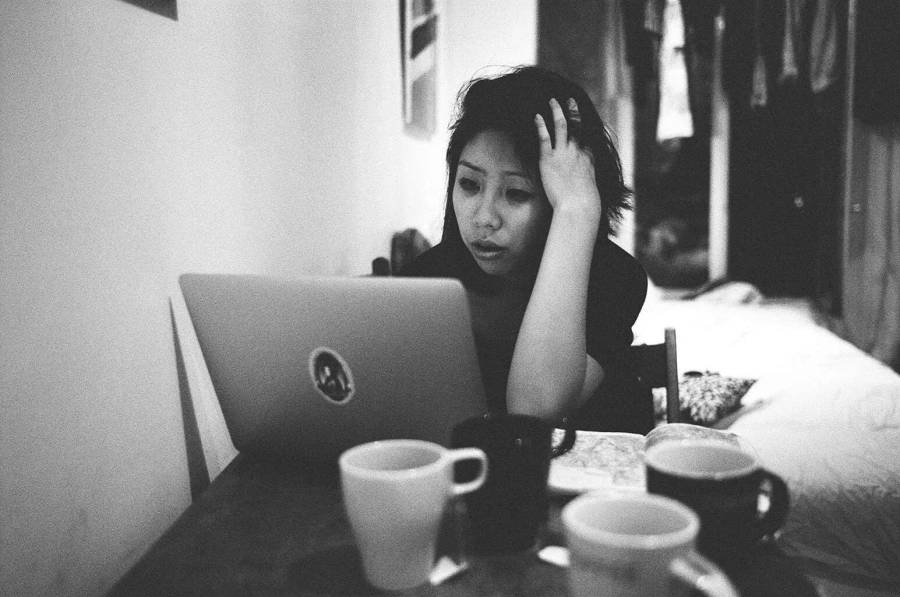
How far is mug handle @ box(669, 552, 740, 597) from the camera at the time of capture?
384 mm

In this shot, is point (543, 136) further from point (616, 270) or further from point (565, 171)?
point (616, 270)

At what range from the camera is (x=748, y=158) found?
4.13 m

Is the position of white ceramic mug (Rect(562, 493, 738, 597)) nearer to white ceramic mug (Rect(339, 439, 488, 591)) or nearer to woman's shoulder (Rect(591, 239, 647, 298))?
white ceramic mug (Rect(339, 439, 488, 591))

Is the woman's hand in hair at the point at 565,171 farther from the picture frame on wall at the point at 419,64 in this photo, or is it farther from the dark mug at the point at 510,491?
the picture frame on wall at the point at 419,64

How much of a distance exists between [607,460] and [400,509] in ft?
1.20

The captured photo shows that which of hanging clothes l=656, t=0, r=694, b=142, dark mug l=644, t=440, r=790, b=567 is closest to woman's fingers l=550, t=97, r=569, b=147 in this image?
dark mug l=644, t=440, r=790, b=567

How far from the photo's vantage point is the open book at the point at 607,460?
0.71m

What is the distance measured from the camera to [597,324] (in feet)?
3.74

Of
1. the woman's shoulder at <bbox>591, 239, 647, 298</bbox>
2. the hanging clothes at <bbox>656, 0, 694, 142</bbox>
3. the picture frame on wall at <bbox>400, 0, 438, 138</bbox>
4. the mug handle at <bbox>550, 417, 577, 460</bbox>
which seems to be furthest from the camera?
the hanging clothes at <bbox>656, 0, 694, 142</bbox>

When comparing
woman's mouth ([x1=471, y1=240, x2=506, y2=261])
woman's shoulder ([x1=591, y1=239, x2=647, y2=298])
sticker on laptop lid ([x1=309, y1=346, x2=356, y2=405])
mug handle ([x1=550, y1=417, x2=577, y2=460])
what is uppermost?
woman's mouth ([x1=471, y1=240, x2=506, y2=261])

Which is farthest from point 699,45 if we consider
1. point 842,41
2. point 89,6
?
point 89,6

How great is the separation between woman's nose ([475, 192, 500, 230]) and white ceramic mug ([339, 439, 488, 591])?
60 cm

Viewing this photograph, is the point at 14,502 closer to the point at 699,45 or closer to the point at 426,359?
the point at 426,359

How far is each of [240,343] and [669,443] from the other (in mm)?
455
